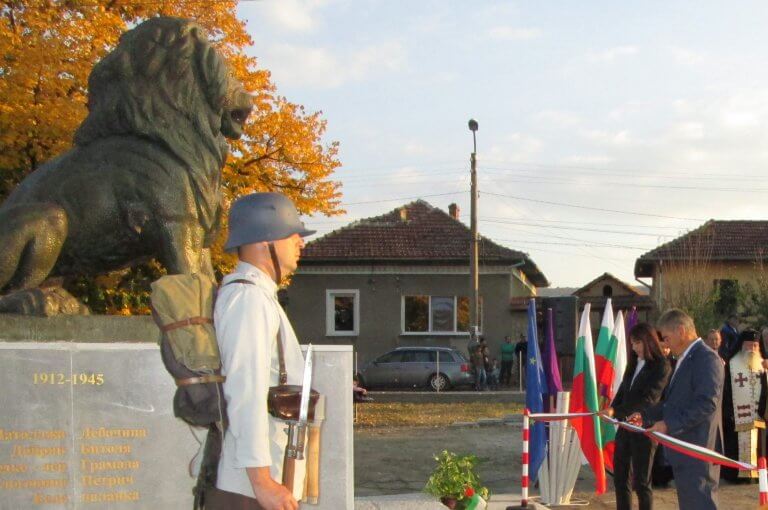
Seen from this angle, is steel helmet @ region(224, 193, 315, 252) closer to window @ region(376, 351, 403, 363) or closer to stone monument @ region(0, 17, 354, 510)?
stone monument @ region(0, 17, 354, 510)

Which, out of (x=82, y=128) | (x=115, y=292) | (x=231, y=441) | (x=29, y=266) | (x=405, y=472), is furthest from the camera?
(x=115, y=292)

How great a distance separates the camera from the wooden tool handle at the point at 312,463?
2906 mm

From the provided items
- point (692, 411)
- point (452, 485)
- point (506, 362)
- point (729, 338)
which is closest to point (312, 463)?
point (692, 411)

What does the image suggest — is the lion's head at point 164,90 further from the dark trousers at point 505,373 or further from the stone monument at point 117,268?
the dark trousers at point 505,373

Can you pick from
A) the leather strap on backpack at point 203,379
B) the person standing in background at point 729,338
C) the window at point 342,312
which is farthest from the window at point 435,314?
the leather strap on backpack at point 203,379

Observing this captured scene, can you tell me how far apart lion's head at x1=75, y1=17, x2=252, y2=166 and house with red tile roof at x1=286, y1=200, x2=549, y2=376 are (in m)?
29.5

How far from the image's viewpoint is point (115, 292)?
13.0 metres

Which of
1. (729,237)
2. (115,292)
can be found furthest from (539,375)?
(729,237)

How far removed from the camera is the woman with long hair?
24.0 ft

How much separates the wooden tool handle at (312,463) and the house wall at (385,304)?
3231 centimetres

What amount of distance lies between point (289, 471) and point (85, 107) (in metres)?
12.0

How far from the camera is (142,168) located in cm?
584

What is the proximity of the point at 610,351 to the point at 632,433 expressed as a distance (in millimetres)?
2732

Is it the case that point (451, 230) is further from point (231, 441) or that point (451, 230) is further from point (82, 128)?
A: point (231, 441)
